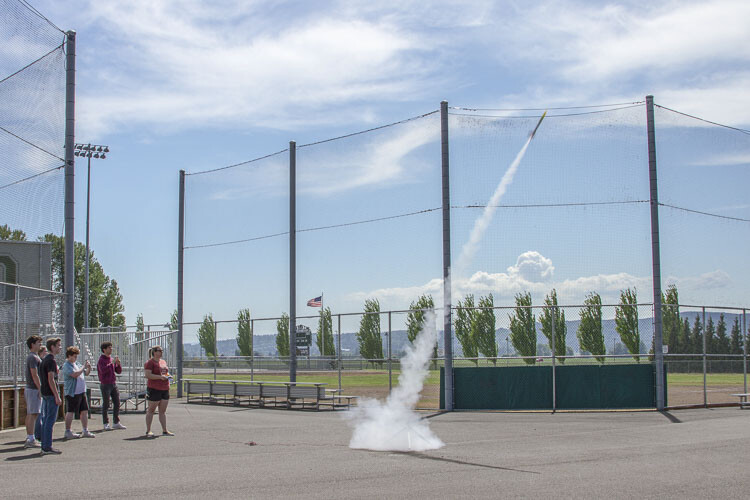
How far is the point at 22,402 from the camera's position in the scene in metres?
15.1

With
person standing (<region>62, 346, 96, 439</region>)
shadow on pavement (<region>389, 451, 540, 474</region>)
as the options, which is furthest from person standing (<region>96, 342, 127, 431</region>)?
shadow on pavement (<region>389, 451, 540, 474</region>)

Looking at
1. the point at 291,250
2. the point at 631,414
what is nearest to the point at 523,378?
the point at 631,414

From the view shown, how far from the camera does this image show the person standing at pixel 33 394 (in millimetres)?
11688

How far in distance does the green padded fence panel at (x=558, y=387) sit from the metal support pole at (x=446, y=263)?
41 cm

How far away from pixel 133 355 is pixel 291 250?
18.0ft

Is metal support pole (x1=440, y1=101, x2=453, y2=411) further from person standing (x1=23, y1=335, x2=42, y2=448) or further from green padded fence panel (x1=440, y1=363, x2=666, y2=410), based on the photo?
person standing (x1=23, y1=335, x2=42, y2=448)

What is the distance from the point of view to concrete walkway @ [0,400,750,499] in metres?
8.36

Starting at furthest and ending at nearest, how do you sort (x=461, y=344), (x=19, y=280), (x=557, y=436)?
(x=461, y=344) < (x=19, y=280) < (x=557, y=436)

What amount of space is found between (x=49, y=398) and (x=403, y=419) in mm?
6782

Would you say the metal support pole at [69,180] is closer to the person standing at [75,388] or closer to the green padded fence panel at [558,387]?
the person standing at [75,388]

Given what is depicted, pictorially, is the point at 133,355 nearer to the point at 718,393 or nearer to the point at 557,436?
the point at 557,436

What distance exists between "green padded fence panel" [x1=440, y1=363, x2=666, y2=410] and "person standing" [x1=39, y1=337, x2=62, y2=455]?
33.5ft

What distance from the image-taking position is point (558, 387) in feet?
61.9

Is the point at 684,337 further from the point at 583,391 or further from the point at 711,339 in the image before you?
the point at 583,391
